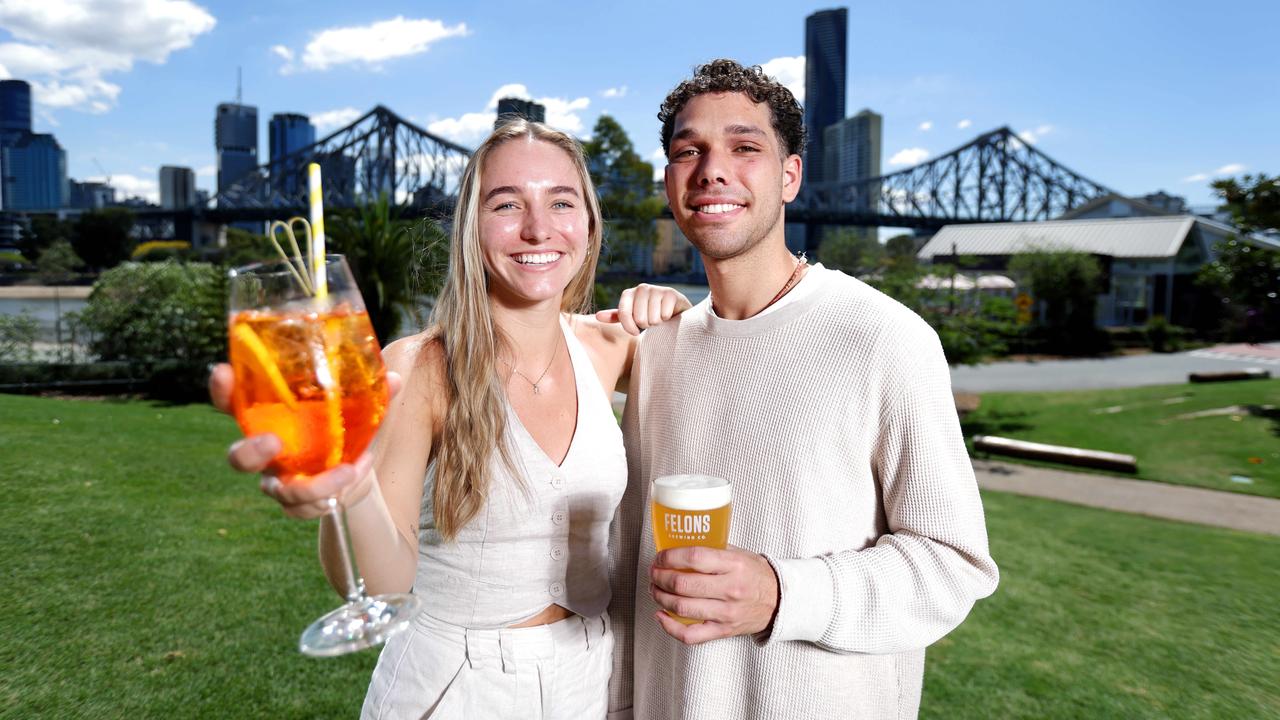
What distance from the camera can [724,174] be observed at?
1920mm

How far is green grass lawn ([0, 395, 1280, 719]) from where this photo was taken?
15.1ft

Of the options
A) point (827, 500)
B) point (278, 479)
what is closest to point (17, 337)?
point (278, 479)

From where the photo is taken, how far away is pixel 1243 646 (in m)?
6.21

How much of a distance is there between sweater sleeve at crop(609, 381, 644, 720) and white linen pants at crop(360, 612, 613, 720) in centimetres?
9

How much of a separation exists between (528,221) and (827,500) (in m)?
0.95

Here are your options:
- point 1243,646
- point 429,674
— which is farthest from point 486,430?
point 1243,646

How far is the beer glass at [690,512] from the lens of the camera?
137cm

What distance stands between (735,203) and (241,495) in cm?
804

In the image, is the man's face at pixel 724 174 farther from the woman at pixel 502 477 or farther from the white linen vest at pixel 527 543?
the white linen vest at pixel 527 543

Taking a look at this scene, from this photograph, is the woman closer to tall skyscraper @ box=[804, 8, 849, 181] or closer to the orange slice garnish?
the orange slice garnish

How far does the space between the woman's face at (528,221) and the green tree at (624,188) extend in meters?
19.8

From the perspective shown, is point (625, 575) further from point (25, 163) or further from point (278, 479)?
point (25, 163)

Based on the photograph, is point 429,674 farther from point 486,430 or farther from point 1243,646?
point 1243,646

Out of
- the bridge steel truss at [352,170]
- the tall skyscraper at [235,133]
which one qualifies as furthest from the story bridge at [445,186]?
the tall skyscraper at [235,133]
